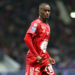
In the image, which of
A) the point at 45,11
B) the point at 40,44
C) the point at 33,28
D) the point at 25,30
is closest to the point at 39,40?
the point at 40,44

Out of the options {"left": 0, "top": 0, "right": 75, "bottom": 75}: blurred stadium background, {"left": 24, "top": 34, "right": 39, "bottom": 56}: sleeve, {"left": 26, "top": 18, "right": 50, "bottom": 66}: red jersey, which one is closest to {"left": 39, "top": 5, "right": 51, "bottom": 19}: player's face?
{"left": 26, "top": 18, "right": 50, "bottom": 66}: red jersey

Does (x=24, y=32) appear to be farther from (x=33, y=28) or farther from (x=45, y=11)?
(x=33, y=28)

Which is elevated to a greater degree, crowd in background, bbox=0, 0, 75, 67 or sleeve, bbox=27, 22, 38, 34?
crowd in background, bbox=0, 0, 75, 67

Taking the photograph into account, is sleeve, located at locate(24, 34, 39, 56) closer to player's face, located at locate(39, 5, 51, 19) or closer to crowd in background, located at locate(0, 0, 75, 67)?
player's face, located at locate(39, 5, 51, 19)

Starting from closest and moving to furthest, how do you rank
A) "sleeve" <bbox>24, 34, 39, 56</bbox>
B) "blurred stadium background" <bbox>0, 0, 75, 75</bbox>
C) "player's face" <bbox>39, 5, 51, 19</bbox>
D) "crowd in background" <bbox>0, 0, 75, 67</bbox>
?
"sleeve" <bbox>24, 34, 39, 56</bbox> → "player's face" <bbox>39, 5, 51, 19</bbox> → "blurred stadium background" <bbox>0, 0, 75, 75</bbox> → "crowd in background" <bbox>0, 0, 75, 67</bbox>

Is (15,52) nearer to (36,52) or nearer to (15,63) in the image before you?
(15,63)

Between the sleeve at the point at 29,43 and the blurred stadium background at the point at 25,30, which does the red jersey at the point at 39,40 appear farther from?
the blurred stadium background at the point at 25,30

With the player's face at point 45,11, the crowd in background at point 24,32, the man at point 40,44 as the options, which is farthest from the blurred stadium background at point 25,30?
the player's face at point 45,11

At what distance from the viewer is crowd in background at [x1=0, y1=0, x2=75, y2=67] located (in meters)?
12.4

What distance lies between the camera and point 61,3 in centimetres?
1401

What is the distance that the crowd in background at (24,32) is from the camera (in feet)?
40.8

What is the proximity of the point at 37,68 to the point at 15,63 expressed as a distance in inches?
240

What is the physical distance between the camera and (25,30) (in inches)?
504

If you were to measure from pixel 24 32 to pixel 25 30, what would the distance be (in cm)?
11
